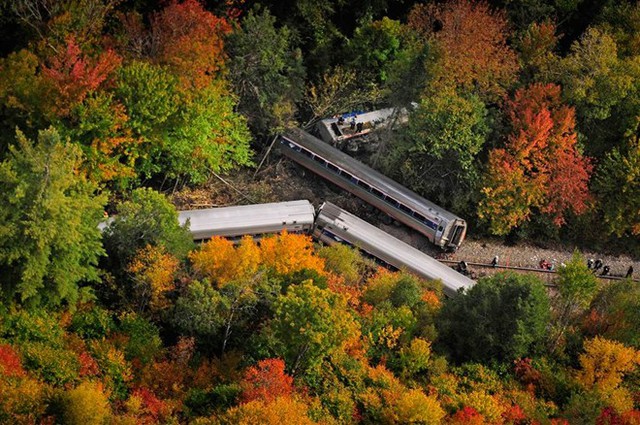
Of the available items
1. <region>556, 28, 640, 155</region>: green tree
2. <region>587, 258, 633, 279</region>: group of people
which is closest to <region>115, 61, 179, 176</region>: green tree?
<region>556, 28, 640, 155</region>: green tree

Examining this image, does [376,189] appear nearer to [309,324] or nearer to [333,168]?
[333,168]

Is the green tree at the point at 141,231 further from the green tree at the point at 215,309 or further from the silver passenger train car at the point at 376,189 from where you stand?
the silver passenger train car at the point at 376,189

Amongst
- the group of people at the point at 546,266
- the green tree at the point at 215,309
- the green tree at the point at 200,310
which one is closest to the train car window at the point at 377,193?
the group of people at the point at 546,266

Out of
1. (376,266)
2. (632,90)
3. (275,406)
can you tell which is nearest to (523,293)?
(376,266)

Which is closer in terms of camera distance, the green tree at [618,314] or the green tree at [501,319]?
the green tree at [501,319]

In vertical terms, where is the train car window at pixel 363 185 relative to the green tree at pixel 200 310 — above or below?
above

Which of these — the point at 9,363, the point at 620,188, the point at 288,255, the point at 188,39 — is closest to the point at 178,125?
the point at 188,39
